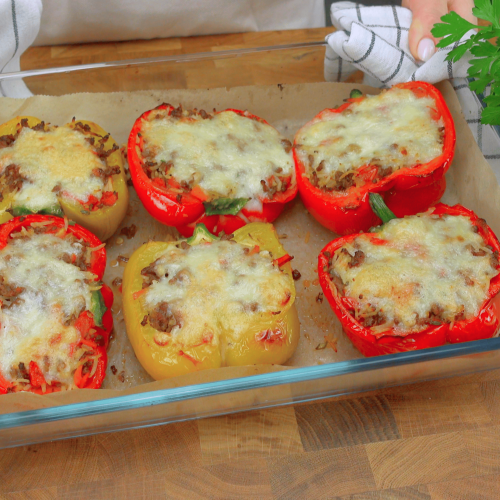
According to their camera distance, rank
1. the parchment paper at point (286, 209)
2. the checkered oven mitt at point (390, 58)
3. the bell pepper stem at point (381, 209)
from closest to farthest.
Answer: the parchment paper at point (286, 209) < the bell pepper stem at point (381, 209) < the checkered oven mitt at point (390, 58)

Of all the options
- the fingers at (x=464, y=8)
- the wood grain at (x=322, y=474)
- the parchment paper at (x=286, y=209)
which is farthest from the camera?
the fingers at (x=464, y=8)

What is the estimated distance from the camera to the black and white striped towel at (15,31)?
2504 mm

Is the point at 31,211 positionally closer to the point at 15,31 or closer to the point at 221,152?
the point at 221,152

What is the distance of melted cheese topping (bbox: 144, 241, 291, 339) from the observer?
1948 millimetres

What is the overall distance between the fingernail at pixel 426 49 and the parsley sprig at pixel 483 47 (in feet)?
0.71

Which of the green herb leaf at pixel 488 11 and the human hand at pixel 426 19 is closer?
the green herb leaf at pixel 488 11

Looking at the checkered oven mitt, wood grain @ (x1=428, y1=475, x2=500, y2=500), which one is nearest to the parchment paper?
the checkered oven mitt

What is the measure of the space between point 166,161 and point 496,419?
155 centimetres

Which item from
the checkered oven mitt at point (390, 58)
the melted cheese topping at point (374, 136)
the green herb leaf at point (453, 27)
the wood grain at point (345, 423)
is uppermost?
the green herb leaf at point (453, 27)

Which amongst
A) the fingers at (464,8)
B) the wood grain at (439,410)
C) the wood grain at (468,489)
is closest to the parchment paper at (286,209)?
the wood grain at (439,410)

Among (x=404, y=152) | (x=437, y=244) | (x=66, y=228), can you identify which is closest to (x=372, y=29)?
(x=404, y=152)

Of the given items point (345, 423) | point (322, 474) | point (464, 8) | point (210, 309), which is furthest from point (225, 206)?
point (464, 8)

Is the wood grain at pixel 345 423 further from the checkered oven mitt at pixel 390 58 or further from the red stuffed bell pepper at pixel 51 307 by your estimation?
the checkered oven mitt at pixel 390 58

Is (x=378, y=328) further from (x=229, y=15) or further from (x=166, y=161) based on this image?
(x=229, y=15)
